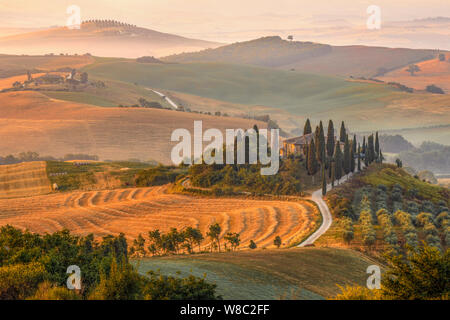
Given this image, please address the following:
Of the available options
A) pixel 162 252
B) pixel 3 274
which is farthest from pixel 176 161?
pixel 3 274

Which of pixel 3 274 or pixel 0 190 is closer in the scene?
pixel 3 274

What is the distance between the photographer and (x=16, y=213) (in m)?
68.2

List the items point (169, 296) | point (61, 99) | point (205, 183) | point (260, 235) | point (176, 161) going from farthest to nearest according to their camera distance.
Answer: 1. point (61, 99)
2. point (176, 161)
3. point (205, 183)
4. point (260, 235)
5. point (169, 296)

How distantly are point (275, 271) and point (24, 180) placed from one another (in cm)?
7060

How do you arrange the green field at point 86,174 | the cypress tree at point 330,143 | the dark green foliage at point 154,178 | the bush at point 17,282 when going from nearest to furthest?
the bush at point 17,282 < the cypress tree at point 330,143 < the dark green foliage at point 154,178 < the green field at point 86,174

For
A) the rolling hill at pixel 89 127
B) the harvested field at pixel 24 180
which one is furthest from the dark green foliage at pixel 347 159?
the rolling hill at pixel 89 127

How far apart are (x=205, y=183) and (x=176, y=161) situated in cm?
5731

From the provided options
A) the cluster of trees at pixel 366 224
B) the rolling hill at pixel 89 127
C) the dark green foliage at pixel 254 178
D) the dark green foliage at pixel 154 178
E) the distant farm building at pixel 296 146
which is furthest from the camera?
the rolling hill at pixel 89 127

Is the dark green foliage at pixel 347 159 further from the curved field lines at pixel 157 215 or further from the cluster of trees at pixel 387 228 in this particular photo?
the cluster of trees at pixel 387 228

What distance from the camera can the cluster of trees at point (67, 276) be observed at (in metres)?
18.2

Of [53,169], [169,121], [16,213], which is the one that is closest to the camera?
[16,213]

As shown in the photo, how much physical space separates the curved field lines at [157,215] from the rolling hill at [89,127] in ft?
180

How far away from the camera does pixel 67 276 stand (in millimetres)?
22656

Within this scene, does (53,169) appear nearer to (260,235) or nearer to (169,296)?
(260,235)
